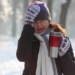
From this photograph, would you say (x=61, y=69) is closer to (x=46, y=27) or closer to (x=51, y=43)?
(x=51, y=43)

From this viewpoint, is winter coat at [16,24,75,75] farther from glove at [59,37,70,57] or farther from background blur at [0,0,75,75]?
background blur at [0,0,75,75]

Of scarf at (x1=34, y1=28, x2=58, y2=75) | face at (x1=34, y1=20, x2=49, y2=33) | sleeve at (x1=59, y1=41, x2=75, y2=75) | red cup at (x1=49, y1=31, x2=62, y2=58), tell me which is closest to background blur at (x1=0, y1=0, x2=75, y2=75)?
face at (x1=34, y1=20, x2=49, y2=33)

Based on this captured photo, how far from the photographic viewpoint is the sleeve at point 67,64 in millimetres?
1903

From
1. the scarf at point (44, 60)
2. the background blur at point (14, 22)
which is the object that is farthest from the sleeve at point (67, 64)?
the background blur at point (14, 22)

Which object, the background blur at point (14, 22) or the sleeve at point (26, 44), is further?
the background blur at point (14, 22)

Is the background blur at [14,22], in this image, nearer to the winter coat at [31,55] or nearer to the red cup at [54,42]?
the winter coat at [31,55]

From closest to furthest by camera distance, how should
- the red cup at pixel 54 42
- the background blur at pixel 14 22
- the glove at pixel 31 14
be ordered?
the red cup at pixel 54 42 < the glove at pixel 31 14 < the background blur at pixel 14 22

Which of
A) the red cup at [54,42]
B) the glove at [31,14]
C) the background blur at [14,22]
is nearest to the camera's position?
the red cup at [54,42]

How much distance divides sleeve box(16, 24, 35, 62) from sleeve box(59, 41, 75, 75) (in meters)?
0.39

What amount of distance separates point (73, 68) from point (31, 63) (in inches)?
20.1

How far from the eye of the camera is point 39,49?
1.99 meters

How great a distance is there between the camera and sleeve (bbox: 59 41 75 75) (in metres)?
1.90

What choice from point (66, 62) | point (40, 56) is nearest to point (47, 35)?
point (40, 56)

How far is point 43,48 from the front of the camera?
1.97 m
